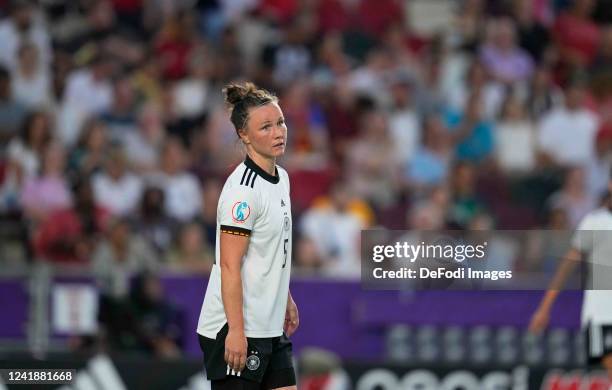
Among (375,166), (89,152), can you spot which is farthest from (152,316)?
(375,166)

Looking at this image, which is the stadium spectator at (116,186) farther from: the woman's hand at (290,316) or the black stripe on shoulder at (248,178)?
the black stripe on shoulder at (248,178)

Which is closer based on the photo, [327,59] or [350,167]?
[350,167]

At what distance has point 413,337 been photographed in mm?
12469

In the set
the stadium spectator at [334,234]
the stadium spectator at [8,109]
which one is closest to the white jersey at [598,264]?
the stadium spectator at [334,234]

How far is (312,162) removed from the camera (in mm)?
14305

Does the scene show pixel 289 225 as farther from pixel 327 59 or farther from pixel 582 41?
pixel 582 41

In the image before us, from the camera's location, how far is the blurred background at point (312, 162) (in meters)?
12.2

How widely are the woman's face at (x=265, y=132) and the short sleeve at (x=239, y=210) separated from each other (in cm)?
24

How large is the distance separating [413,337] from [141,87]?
4818mm

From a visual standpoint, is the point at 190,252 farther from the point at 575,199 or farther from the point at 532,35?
the point at 532,35

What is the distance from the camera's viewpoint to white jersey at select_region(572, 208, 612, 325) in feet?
28.7

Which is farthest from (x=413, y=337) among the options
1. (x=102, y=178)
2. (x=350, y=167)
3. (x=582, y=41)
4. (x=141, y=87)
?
(x=582, y=41)

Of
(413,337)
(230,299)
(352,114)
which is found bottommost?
(413,337)

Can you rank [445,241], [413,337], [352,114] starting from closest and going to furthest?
[445,241], [413,337], [352,114]
